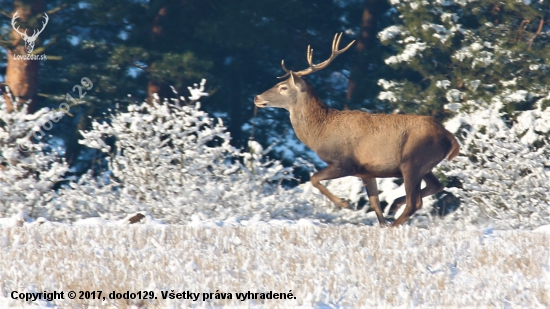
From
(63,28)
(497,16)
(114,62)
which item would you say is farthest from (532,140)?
(63,28)

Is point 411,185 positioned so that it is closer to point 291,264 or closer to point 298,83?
point 298,83

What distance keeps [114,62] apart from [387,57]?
18.1 ft

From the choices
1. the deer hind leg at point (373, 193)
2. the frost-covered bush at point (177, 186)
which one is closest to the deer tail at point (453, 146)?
the deer hind leg at point (373, 193)

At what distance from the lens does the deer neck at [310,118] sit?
995 cm

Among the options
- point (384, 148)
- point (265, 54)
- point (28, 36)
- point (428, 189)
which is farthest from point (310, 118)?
point (265, 54)

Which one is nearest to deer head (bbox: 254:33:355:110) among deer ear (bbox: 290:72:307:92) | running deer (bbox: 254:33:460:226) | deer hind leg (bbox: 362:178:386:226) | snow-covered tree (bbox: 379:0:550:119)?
deer ear (bbox: 290:72:307:92)

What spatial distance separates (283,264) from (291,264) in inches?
3.0

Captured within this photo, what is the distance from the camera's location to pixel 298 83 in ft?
34.2

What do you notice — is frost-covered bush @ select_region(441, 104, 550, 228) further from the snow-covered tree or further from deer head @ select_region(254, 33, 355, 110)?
deer head @ select_region(254, 33, 355, 110)

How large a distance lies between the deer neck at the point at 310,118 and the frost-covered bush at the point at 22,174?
3149mm

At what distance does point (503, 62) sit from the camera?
15141 mm

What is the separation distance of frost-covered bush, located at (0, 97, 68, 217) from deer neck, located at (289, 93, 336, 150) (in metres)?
3.15

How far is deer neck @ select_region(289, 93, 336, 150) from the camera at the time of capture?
9.95 meters

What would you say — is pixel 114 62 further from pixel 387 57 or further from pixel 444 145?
pixel 444 145
